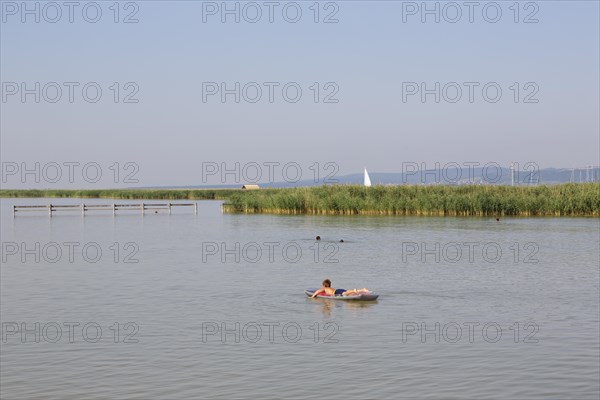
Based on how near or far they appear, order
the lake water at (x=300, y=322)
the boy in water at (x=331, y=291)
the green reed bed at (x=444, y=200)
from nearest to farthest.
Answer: the lake water at (x=300, y=322)
the boy in water at (x=331, y=291)
the green reed bed at (x=444, y=200)

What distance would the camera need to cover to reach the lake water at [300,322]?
43.8 ft

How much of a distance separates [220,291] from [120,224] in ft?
125

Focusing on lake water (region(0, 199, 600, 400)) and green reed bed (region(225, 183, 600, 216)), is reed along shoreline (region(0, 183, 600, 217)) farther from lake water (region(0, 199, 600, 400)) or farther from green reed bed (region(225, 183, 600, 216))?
lake water (region(0, 199, 600, 400))

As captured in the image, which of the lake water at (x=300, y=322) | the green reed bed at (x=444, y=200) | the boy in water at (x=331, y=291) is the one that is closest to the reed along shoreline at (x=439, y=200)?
the green reed bed at (x=444, y=200)

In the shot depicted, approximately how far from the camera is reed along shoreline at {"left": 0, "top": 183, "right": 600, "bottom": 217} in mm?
59062

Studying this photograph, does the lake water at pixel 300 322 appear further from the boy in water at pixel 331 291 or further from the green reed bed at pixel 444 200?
the green reed bed at pixel 444 200

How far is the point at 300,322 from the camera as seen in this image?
1897cm

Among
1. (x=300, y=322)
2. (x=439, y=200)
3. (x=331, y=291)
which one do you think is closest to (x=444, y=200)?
(x=439, y=200)

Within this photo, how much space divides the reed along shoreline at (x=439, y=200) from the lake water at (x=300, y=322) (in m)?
20.9

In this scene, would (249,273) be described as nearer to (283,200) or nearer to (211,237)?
(211,237)

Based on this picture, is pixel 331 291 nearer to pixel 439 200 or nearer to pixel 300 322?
pixel 300 322

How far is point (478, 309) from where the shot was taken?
67.1 ft

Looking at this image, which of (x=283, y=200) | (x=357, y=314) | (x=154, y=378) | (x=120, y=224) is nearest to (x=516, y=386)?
(x=154, y=378)

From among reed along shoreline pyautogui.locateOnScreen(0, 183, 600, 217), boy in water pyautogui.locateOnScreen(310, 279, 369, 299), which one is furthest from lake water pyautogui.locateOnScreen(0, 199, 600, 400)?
reed along shoreline pyautogui.locateOnScreen(0, 183, 600, 217)
